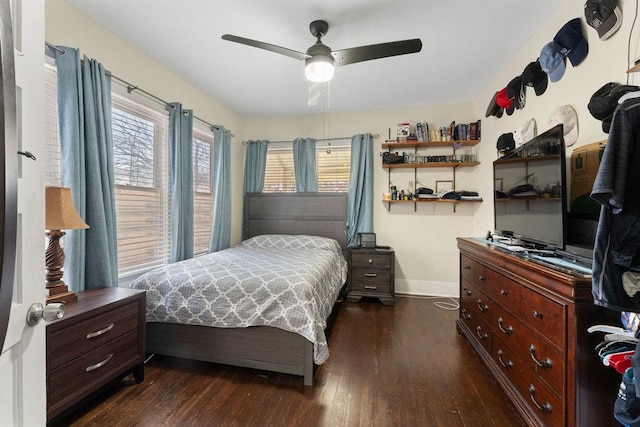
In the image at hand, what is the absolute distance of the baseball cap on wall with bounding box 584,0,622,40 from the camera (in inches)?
55.7

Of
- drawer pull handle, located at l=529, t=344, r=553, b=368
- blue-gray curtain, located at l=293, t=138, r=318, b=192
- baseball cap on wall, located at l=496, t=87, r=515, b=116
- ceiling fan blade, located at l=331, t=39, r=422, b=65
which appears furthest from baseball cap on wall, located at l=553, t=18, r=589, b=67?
blue-gray curtain, located at l=293, t=138, r=318, b=192

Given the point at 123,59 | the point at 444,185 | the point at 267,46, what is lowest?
the point at 444,185

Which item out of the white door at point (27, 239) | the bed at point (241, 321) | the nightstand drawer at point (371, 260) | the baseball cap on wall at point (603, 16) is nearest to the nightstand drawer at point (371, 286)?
the nightstand drawer at point (371, 260)

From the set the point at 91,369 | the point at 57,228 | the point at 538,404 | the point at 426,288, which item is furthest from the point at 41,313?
the point at 426,288

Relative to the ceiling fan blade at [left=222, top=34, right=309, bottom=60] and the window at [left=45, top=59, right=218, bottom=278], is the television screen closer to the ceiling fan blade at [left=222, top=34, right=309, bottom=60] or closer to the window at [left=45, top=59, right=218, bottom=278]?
the ceiling fan blade at [left=222, top=34, right=309, bottom=60]

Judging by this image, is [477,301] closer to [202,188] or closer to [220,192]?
[220,192]

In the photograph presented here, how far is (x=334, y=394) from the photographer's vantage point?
5.52 ft

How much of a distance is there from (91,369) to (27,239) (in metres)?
1.27

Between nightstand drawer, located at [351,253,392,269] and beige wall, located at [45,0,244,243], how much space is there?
8.41ft

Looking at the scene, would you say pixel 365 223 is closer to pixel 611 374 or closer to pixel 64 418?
pixel 611 374

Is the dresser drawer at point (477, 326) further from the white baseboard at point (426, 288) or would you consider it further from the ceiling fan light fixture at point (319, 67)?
the ceiling fan light fixture at point (319, 67)

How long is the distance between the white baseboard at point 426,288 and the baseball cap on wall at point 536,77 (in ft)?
8.01

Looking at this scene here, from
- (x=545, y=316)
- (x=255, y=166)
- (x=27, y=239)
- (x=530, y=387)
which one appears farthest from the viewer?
(x=255, y=166)

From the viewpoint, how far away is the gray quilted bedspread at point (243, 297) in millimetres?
1759
